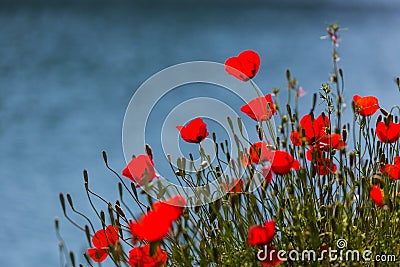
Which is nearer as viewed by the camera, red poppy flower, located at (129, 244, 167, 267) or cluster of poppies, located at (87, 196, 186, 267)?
cluster of poppies, located at (87, 196, 186, 267)

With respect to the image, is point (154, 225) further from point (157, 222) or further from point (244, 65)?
point (244, 65)

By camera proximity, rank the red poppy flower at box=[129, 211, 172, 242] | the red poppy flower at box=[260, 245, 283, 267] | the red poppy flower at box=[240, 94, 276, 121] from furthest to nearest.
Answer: the red poppy flower at box=[240, 94, 276, 121] < the red poppy flower at box=[260, 245, 283, 267] < the red poppy flower at box=[129, 211, 172, 242]

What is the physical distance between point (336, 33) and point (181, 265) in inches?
19.2

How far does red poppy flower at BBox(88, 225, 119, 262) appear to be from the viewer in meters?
1.12

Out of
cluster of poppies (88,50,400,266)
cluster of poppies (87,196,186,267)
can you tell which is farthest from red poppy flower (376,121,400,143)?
cluster of poppies (87,196,186,267)

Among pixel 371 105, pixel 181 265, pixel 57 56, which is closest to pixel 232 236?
pixel 181 265

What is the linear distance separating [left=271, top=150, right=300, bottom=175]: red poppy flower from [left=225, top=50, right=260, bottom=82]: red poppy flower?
0.18 metres

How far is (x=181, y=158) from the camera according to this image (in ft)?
3.77

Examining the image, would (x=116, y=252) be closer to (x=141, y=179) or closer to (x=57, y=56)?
(x=141, y=179)

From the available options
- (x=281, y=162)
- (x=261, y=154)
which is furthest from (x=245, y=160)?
(x=281, y=162)

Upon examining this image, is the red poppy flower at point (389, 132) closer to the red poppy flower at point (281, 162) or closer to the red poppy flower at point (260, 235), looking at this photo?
the red poppy flower at point (281, 162)

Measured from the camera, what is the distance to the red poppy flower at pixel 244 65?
3.66 ft

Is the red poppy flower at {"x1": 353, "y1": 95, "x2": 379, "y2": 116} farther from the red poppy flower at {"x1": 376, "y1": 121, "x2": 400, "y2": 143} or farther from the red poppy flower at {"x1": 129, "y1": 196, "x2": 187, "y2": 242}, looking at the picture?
the red poppy flower at {"x1": 129, "y1": 196, "x2": 187, "y2": 242}

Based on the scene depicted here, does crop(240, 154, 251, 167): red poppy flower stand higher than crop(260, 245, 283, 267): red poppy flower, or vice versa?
crop(240, 154, 251, 167): red poppy flower
